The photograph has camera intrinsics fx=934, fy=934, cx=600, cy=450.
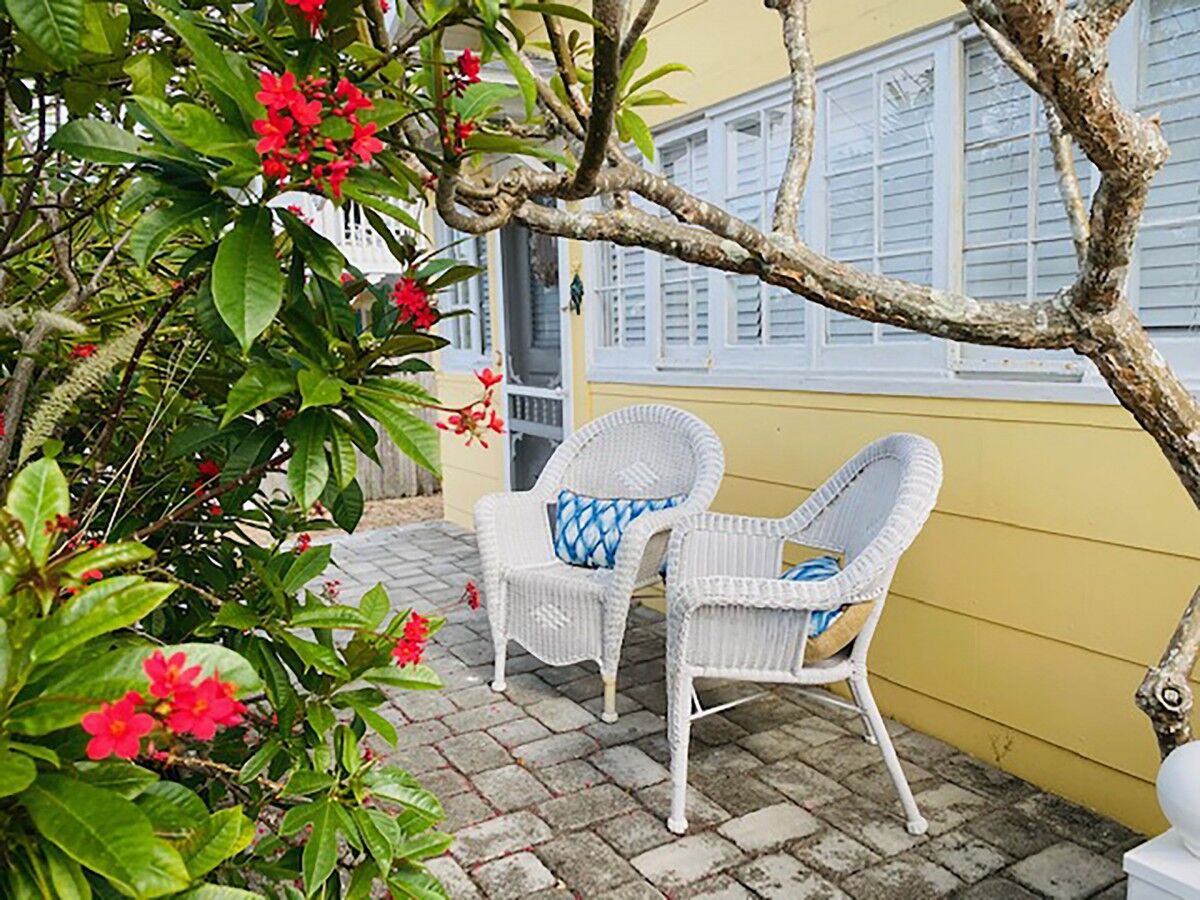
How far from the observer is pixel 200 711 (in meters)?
0.68

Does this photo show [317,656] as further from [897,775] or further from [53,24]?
[897,775]

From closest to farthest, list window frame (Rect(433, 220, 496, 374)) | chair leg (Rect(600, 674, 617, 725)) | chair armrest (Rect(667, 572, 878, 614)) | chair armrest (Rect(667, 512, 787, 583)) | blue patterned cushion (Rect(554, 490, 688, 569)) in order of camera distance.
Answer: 1. chair armrest (Rect(667, 572, 878, 614))
2. chair armrest (Rect(667, 512, 787, 583))
3. chair leg (Rect(600, 674, 617, 725))
4. blue patterned cushion (Rect(554, 490, 688, 569))
5. window frame (Rect(433, 220, 496, 374))

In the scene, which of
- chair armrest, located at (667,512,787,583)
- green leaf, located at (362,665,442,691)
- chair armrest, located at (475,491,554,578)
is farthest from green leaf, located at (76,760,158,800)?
chair armrest, located at (475,491,554,578)

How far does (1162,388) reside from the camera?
159cm

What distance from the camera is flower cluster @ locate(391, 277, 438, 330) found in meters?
1.26

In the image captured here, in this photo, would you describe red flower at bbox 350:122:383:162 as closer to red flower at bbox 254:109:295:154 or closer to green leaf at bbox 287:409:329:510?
red flower at bbox 254:109:295:154

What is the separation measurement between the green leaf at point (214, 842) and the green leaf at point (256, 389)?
1.29ft

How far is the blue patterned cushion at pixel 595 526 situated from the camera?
3.69 m

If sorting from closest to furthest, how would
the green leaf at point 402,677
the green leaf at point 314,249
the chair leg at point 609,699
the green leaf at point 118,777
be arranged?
the green leaf at point 118,777 < the green leaf at point 314,249 < the green leaf at point 402,677 < the chair leg at point 609,699

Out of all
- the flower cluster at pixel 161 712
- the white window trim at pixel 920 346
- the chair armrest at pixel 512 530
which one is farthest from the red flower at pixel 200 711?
the chair armrest at pixel 512 530

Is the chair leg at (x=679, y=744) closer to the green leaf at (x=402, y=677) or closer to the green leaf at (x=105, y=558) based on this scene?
the green leaf at (x=402, y=677)

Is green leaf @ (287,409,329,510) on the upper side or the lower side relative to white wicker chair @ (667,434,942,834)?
upper

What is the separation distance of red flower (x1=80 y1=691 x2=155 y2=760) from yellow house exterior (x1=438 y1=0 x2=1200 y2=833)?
2421 mm

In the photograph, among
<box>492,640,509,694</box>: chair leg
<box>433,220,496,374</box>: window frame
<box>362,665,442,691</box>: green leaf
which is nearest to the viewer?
<box>362,665,442,691</box>: green leaf
